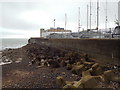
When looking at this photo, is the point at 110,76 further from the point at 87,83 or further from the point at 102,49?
the point at 102,49

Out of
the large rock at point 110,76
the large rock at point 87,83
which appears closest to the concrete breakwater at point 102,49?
the large rock at point 110,76

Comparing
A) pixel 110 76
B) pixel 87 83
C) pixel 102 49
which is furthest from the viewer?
pixel 102 49

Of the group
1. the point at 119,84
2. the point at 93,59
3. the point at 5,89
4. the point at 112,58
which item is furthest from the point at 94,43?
the point at 5,89

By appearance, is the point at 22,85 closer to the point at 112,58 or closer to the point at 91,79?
the point at 91,79

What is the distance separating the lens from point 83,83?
16.0ft

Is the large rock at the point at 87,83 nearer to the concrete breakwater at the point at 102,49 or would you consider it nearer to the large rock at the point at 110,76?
the large rock at the point at 110,76

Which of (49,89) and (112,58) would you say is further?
(112,58)

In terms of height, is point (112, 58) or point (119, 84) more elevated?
point (112, 58)

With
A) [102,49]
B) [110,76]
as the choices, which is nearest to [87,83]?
[110,76]

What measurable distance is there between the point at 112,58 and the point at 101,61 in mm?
1089

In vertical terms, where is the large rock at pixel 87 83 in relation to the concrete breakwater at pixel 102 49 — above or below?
below

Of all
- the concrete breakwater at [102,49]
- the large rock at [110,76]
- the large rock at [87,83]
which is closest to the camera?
the large rock at [87,83]

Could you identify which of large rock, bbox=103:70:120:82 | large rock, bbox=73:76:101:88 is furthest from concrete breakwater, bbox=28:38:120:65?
large rock, bbox=73:76:101:88

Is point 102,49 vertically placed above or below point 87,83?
above
